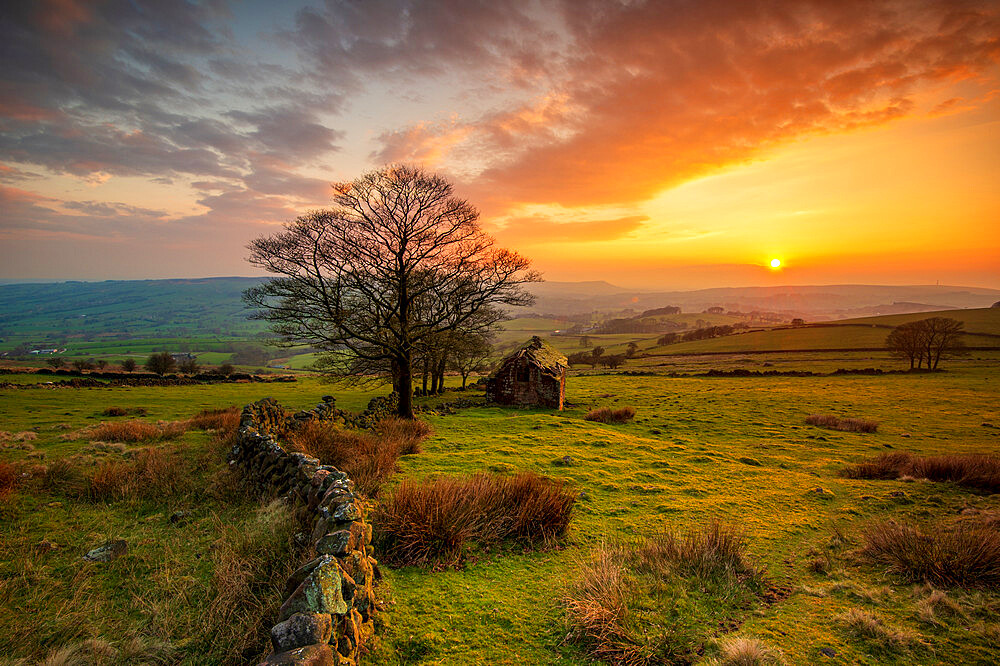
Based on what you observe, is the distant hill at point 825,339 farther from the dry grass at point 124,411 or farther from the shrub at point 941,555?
the dry grass at point 124,411

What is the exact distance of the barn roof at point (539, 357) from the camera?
82.4ft

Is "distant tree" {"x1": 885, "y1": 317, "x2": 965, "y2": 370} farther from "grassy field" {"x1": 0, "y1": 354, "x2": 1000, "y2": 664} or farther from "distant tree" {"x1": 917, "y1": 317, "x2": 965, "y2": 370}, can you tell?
"grassy field" {"x1": 0, "y1": 354, "x2": 1000, "y2": 664}

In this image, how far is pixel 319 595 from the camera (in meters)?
3.75

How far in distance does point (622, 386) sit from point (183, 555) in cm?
3593

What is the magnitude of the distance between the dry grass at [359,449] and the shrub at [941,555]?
28.7ft

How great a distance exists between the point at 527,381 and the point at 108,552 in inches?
823

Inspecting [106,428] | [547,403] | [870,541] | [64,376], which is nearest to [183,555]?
[870,541]

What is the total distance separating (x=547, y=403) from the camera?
24734 mm

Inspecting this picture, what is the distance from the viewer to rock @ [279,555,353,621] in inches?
146

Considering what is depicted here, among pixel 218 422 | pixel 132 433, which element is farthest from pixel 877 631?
pixel 132 433

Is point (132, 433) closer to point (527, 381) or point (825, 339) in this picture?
point (527, 381)

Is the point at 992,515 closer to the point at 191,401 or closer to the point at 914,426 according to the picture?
the point at 914,426

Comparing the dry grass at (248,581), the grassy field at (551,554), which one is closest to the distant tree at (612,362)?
the grassy field at (551,554)

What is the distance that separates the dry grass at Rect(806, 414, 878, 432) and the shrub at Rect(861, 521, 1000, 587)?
16.5m
